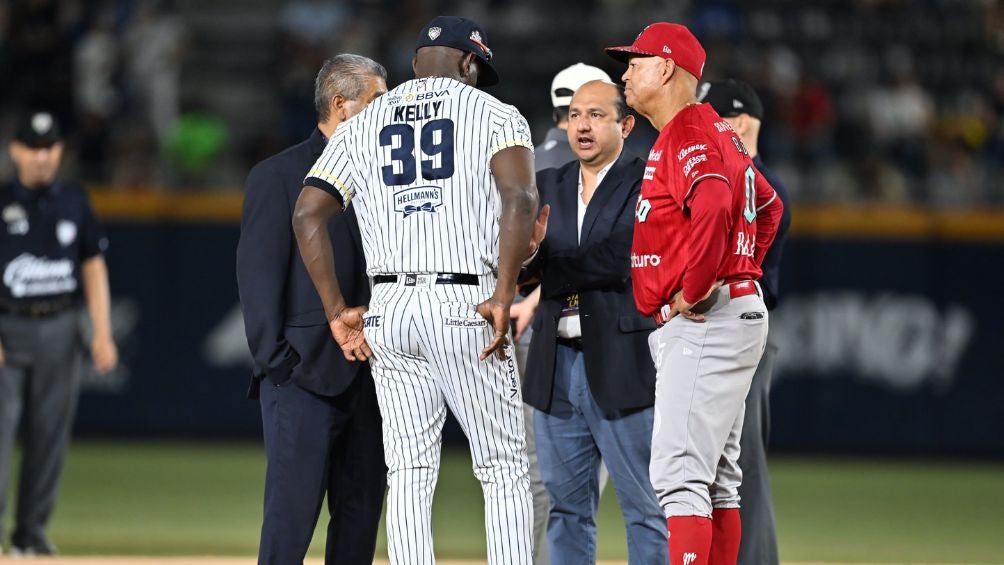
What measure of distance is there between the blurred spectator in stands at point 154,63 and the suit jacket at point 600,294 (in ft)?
32.0

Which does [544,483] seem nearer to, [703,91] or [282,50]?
[703,91]

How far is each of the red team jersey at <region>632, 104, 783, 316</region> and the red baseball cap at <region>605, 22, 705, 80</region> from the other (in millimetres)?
159

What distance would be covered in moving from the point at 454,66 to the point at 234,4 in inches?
491

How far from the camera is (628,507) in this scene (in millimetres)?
5328

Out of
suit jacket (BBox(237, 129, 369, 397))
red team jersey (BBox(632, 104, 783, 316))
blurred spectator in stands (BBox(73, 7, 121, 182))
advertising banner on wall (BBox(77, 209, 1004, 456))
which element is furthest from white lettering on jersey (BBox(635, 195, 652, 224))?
blurred spectator in stands (BBox(73, 7, 121, 182))

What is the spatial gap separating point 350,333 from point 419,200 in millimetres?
562

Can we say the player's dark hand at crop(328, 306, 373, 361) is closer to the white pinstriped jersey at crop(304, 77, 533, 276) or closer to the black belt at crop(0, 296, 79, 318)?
the white pinstriped jersey at crop(304, 77, 533, 276)

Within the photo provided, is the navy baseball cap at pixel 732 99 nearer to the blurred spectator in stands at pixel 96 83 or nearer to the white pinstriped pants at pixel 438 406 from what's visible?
the white pinstriped pants at pixel 438 406

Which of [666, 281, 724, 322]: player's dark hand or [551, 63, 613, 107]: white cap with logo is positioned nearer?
[666, 281, 724, 322]: player's dark hand

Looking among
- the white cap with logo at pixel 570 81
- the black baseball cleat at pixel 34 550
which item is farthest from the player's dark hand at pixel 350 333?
the black baseball cleat at pixel 34 550

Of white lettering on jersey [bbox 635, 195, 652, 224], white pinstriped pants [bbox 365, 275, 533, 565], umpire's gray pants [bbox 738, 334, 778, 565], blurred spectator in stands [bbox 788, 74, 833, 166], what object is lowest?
umpire's gray pants [bbox 738, 334, 778, 565]

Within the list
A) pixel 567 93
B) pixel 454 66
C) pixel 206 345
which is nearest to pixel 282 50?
pixel 206 345

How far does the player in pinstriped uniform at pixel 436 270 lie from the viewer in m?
4.71

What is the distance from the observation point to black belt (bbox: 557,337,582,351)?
5.45m
